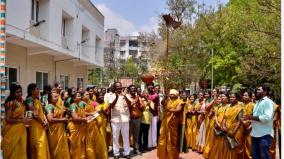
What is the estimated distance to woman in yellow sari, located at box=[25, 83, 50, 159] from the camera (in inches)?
281

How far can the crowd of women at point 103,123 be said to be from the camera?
689cm

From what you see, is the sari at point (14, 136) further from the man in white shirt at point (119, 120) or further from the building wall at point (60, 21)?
the building wall at point (60, 21)

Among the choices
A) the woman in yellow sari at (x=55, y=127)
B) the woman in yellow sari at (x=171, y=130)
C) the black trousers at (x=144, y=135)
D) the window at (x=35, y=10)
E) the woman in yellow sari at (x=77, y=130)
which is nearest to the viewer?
the woman in yellow sari at (x=55, y=127)

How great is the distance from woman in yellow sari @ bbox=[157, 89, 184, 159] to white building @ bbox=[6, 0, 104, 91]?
16.7 feet

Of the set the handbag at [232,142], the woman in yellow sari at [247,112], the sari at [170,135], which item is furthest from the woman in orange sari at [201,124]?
the handbag at [232,142]

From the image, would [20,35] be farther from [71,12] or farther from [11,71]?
[71,12]

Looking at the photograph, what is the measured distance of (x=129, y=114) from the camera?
10234 millimetres

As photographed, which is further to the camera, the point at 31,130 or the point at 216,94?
the point at 216,94

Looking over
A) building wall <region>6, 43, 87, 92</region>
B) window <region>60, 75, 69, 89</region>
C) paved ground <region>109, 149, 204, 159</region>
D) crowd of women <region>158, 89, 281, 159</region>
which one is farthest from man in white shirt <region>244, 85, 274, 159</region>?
window <region>60, 75, 69, 89</region>

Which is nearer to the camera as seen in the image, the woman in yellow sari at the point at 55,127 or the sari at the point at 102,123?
the woman in yellow sari at the point at 55,127

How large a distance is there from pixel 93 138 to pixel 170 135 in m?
1.65

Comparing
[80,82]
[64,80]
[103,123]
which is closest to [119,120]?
[103,123]

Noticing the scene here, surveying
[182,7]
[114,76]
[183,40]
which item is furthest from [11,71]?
[114,76]

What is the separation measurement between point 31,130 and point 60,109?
2.49ft
